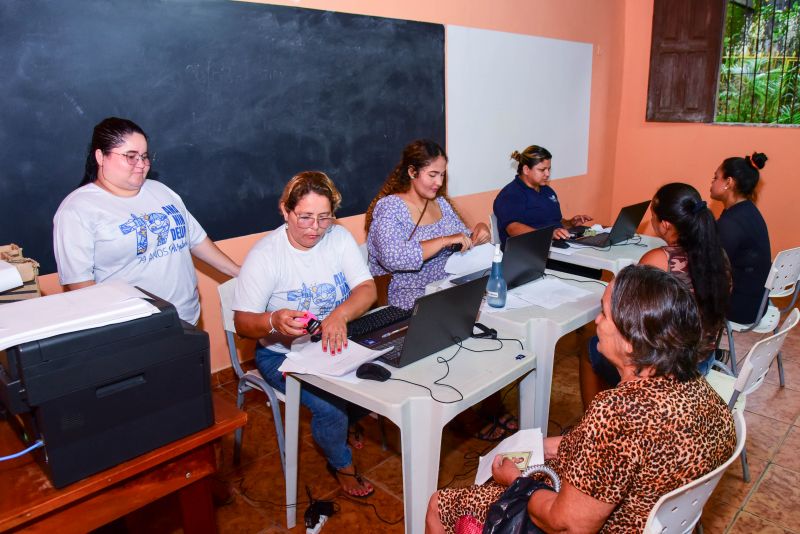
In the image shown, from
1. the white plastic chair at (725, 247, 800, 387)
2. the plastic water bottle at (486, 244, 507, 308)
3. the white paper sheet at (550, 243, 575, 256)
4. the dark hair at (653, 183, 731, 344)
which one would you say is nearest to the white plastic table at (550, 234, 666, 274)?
the white paper sheet at (550, 243, 575, 256)

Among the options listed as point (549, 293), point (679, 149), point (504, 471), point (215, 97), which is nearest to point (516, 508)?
point (504, 471)

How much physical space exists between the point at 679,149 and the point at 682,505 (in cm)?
507

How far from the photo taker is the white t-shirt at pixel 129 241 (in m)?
2.07

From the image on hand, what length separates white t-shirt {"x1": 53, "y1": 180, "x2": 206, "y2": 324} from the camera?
81.5 inches

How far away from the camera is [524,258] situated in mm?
2469

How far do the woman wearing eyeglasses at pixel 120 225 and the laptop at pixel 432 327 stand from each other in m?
0.87

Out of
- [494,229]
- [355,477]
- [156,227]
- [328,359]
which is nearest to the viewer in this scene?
[328,359]

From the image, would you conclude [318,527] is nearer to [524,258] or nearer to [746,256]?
[524,258]

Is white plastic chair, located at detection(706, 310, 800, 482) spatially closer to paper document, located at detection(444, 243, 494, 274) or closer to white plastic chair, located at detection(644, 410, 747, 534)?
white plastic chair, located at detection(644, 410, 747, 534)

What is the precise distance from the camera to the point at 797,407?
9.89 feet

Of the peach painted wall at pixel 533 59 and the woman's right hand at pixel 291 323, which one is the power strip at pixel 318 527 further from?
the peach painted wall at pixel 533 59

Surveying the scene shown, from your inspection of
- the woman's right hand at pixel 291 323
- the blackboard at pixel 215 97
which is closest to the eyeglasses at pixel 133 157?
the blackboard at pixel 215 97

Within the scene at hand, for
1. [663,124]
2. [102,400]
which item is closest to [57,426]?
[102,400]

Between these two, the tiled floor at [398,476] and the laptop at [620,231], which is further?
the laptop at [620,231]
